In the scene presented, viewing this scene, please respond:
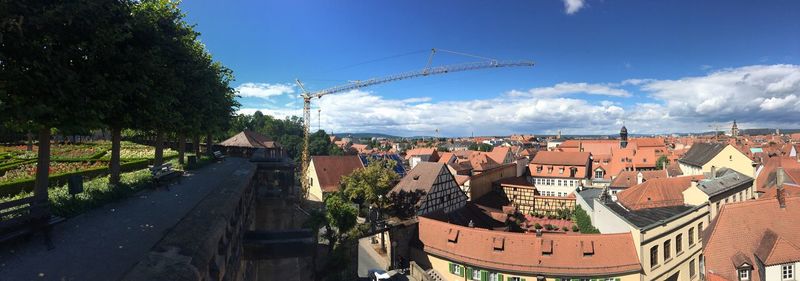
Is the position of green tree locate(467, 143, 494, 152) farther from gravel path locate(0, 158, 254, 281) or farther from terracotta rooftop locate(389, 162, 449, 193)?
gravel path locate(0, 158, 254, 281)

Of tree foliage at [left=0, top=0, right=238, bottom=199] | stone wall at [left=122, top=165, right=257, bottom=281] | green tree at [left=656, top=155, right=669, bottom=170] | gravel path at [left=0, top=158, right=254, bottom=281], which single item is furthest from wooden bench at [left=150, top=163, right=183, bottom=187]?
green tree at [left=656, top=155, right=669, bottom=170]

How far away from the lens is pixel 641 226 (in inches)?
888

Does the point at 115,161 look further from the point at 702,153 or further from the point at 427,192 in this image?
the point at 702,153

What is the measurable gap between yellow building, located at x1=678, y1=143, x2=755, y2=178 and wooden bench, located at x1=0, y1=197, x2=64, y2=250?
52369 mm

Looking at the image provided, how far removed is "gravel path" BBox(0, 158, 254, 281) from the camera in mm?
6082

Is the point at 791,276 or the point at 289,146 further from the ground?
the point at 289,146

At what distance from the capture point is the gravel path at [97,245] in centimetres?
608

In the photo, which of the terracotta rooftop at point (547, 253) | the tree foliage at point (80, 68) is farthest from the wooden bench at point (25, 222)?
the terracotta rooftop at point (547, 253)

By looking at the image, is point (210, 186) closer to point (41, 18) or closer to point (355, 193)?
point (41, 18)

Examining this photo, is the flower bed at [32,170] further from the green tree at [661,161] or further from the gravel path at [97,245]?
the green tree at [661,161]

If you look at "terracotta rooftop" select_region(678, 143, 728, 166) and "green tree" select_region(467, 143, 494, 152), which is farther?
"green tree" select_region(467, 143, 494, 152)

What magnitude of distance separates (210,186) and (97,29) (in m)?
7.25

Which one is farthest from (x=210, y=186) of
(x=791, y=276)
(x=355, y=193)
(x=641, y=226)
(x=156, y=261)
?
(x=791, y=276)

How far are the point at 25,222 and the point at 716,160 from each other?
56.5 m
